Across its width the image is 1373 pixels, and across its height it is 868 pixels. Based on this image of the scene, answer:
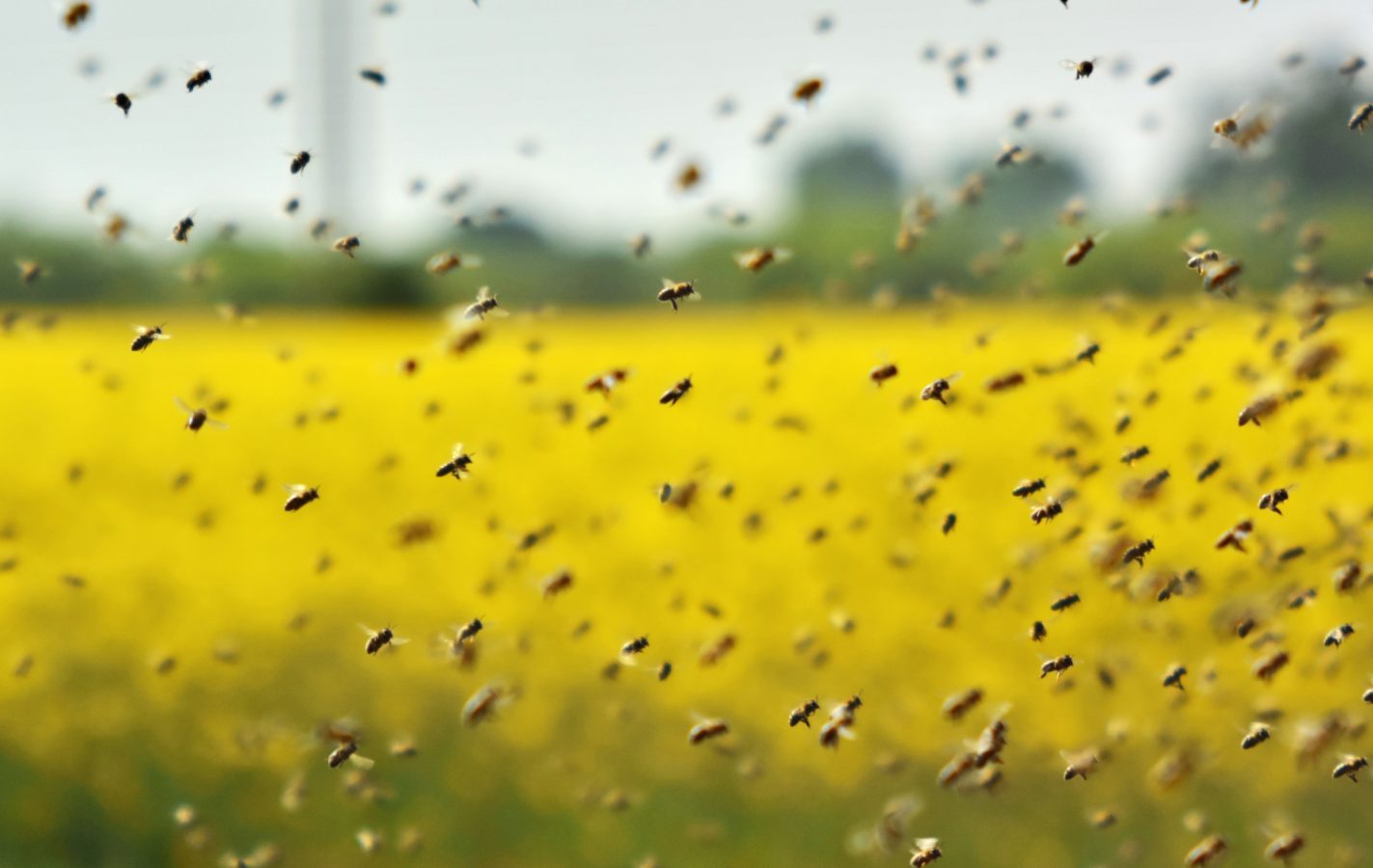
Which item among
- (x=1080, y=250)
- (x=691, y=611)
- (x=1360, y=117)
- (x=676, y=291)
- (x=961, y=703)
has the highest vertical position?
(x=691, y=611)

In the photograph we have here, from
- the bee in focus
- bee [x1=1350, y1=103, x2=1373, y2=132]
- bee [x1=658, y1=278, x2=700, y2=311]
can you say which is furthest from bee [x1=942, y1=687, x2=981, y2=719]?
the bee in focus

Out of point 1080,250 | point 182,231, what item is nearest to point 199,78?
point 182,231

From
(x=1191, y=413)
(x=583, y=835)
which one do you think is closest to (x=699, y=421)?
(x=1191, y=413)

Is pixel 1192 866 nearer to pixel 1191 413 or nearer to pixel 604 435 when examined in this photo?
pixel 1191 413

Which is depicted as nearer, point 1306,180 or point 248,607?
point 248,607

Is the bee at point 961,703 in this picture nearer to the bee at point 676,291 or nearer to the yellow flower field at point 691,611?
the yellow flower field at point 691,611

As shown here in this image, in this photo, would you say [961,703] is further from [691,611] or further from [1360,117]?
[1360,117]

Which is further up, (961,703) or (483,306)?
(483,306)
